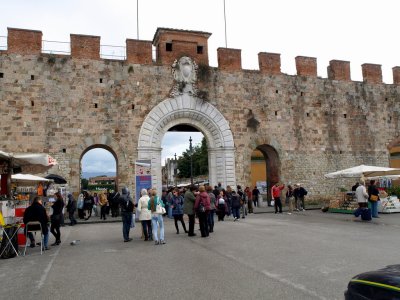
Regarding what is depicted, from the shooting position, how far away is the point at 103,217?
57.4 feet

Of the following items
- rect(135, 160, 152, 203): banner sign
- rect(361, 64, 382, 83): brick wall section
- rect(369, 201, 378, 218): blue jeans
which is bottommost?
rect(369, 201, 378, 218): blue jeans

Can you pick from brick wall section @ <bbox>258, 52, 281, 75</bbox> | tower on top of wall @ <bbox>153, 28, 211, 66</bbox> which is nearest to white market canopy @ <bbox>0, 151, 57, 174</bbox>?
tower on top of wall @ <bbox>153, 28, 211, 66</bbox>

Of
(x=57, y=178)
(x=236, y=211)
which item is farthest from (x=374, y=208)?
(x=57, y=178)

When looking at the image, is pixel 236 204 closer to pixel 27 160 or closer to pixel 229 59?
pixel 27 160

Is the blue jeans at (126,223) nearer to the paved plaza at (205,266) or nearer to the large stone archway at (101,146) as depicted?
the paved plaza at (205,266)

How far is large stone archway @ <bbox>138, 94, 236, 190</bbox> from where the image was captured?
18891 millimetres

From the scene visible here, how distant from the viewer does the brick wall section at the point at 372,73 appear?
23359 millimetres

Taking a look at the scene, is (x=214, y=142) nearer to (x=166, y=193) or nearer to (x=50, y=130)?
(x=166, y=193)

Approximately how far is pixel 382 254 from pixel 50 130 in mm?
14884

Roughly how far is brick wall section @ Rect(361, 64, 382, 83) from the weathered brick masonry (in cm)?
6

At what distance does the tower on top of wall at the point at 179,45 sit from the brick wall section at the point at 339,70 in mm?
7897

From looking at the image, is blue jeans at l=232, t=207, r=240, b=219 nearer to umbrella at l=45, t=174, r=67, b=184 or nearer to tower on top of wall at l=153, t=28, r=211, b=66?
umbrella at l=45, t=174, r=67, b=184

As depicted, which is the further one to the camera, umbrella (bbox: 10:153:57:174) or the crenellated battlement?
the crenellated battlement

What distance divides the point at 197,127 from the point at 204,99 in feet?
5.04
